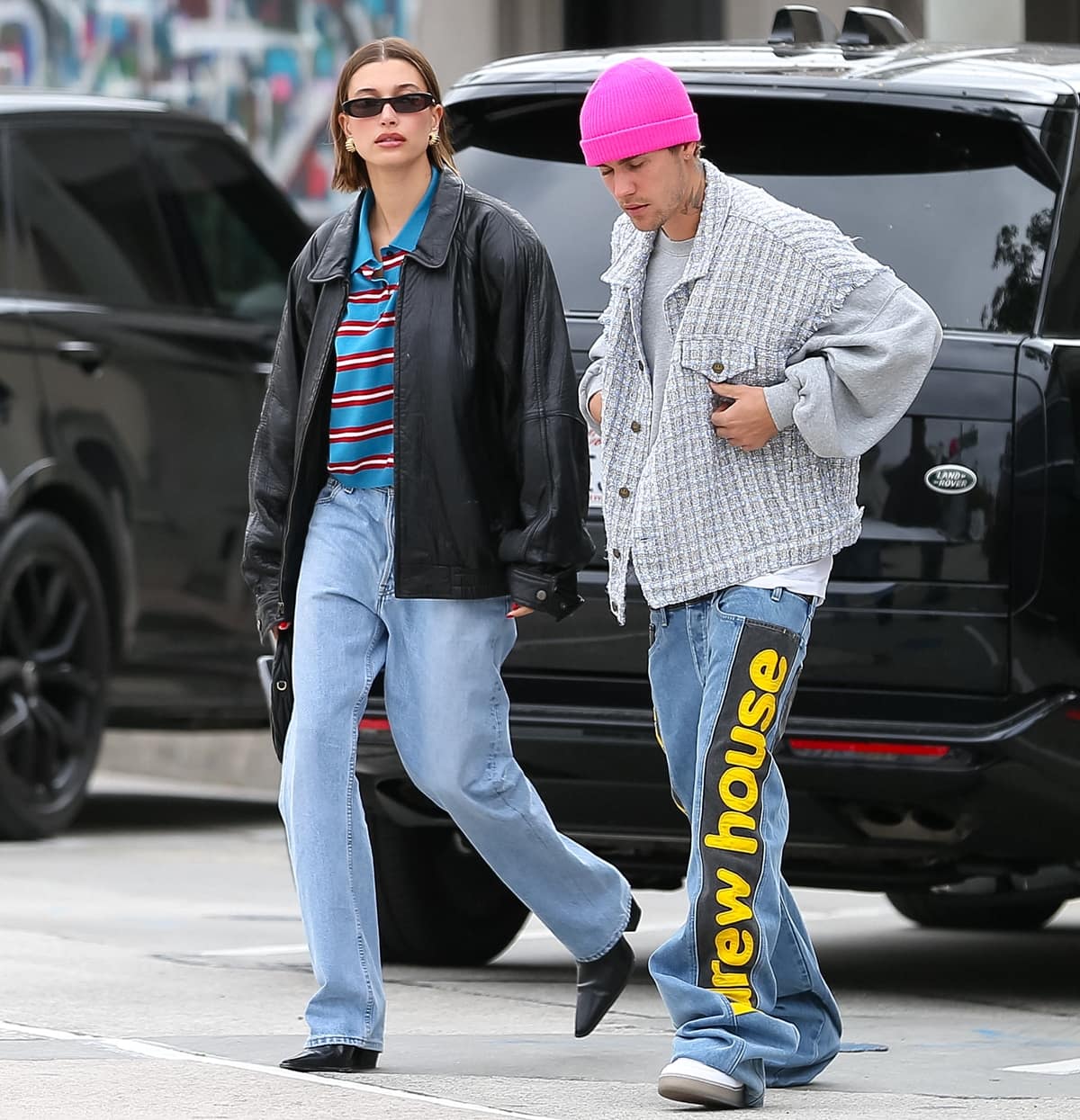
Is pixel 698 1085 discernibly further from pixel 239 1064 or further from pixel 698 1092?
pixel 239 1064

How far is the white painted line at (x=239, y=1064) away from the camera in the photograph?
472 cm

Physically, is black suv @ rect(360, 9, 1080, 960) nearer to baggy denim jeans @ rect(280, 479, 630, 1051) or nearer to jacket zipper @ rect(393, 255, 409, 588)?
baggy denim jeans @ rect(280, 479, 630, 1051)

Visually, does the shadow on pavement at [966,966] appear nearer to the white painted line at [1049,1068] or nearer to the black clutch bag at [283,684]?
the white painted line at [1049,1068]

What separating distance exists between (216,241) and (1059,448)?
4.93 meters

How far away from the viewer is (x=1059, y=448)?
5582 millimetres

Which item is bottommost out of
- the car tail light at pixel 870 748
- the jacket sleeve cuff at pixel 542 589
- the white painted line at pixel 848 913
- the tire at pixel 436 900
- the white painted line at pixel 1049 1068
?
the white painted line at pixel 848 913

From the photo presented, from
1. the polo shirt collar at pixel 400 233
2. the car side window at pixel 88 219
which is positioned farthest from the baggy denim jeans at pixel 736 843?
the car side window at pixel 88 219

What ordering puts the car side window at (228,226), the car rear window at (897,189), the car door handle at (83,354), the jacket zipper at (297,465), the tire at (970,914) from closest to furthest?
the jacket zipper at (297,465)
the car rear window at (897,189)
the tire at (970,914)
the car door handle at (83,354)
the car side window at (228,226)

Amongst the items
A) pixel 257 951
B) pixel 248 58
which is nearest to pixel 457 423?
pixel 257 951

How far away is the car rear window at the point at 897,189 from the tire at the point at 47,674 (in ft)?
10.6

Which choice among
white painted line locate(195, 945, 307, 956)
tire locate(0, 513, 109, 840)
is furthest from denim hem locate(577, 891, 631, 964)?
tire locate(0, 513, 109, 840)

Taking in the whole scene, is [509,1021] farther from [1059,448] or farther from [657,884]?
[1059,448]

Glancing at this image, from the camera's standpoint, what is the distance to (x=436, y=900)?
6578 mm

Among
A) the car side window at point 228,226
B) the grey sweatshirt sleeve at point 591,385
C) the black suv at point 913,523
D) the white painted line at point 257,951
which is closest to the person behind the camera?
the grey sweatshirt sleeve at point 591,385
